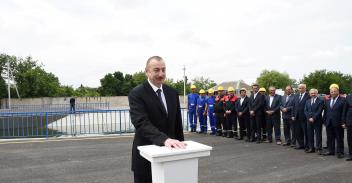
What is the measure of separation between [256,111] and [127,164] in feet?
16.4

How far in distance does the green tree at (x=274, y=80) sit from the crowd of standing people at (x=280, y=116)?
7604 cm

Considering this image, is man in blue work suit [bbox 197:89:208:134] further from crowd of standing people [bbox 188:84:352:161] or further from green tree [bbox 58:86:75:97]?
green tree [bbox 58:86:75:97]

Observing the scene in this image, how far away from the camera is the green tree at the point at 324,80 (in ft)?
204

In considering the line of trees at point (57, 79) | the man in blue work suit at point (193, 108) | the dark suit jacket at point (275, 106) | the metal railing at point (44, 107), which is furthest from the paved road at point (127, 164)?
the line of trees at point (57, 79)

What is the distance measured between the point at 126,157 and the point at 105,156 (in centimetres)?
58

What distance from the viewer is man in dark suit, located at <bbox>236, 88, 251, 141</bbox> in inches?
431

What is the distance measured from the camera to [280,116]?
1059 centimetres

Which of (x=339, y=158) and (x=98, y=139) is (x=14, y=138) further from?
(x=339, y=158)

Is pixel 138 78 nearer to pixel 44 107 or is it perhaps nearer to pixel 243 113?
pixel 44 107

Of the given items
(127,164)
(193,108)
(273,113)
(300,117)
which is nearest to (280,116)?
(273,113)

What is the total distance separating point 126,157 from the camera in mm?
8109

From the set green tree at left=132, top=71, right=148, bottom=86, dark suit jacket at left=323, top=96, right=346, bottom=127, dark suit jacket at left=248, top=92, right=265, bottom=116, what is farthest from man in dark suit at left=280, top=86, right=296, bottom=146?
green tree at left=132, top=71, right=148, bottom=86

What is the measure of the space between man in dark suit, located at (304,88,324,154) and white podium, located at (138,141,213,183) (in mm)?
7265

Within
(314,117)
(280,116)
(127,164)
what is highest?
(314,117)
